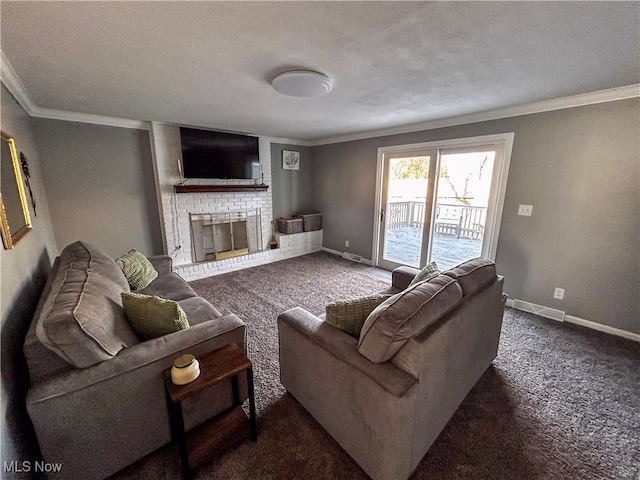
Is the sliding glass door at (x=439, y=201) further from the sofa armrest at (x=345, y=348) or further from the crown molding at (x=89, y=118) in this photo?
the crown molding at (x=89, y=118)

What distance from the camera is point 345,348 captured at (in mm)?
1272

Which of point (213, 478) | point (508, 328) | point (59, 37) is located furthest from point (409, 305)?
point (59, 37)

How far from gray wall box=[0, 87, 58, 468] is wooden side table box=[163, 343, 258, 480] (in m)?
0.56

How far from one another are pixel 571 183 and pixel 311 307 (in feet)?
9.49

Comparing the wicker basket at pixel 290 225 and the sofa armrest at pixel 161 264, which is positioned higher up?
the wicker basket at pixel 290 225

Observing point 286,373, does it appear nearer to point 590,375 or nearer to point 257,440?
point 257,440

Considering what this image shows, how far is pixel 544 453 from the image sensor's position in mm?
1397

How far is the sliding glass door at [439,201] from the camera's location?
3.13 meters

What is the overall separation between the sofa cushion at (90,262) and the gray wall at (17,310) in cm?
21

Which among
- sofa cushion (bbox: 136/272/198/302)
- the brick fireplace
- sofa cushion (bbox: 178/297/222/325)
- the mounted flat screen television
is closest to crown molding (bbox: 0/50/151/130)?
the brick fireplace

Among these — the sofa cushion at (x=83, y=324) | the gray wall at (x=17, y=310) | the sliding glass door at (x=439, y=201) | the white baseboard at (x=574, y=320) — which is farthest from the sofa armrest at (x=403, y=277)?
the gray wall at (x=17, y=310)

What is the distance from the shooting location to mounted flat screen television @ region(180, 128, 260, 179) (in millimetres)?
3752

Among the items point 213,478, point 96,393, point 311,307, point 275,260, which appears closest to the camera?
point 96,393

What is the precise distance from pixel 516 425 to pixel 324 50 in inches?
99.1
